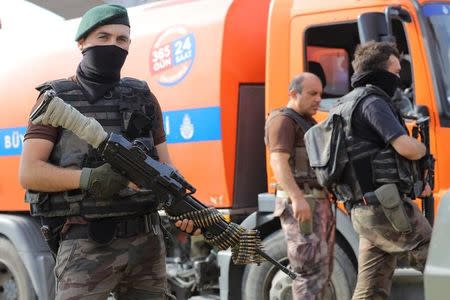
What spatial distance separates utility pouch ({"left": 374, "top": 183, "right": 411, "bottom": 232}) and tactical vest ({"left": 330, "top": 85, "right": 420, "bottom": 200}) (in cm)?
5

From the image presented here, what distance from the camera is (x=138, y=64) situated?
546 centimetres

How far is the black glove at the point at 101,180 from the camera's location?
8.64 feet

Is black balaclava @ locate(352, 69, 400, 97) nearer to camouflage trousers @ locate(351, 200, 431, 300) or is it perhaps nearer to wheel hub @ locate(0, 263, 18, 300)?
camouflage trousers @ locate(351, 200, 431, 300)

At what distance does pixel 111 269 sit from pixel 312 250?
1634mm

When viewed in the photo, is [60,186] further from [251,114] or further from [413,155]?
[251,114]

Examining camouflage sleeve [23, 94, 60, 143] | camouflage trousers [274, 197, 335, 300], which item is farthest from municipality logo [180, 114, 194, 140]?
camouflage sleeve [23, 94, 60, 143]

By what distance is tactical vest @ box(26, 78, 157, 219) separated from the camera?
2.76 meters

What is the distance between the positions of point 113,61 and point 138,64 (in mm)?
2614

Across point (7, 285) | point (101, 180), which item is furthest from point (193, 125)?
point (101, 180)

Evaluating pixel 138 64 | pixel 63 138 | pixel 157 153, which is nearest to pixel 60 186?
pixel 63 138

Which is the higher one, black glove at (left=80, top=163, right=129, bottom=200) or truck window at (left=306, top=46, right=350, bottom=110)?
truck window at (left=306, top=46, right=350, bottom=110)

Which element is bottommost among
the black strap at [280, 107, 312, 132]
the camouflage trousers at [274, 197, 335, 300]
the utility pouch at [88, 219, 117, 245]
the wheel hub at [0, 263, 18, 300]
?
the wheel hub at [0, 263, 18, 300]

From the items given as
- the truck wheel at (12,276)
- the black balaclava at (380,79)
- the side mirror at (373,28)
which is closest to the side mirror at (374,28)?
the side mirror at (373,28)

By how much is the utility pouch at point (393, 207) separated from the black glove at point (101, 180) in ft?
4.87
